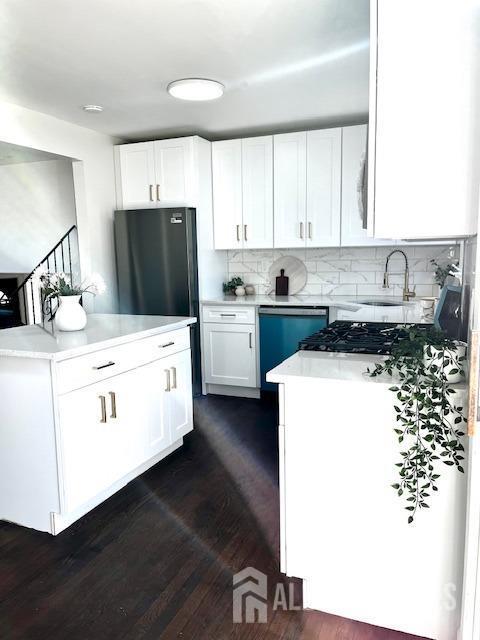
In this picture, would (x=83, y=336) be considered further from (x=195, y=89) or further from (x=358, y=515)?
(x=195, y=89)

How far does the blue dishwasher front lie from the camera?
4105 mm

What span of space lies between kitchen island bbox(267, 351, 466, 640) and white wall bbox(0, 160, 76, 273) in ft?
16.5

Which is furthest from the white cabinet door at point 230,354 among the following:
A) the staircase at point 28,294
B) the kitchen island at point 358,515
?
the kitchen island at point 358,515

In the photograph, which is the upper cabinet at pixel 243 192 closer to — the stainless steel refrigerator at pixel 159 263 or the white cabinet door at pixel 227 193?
the white cabinet door at pixel 227 193

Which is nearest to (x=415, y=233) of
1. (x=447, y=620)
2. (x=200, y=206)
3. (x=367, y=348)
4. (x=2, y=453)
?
(x=367, y=348)

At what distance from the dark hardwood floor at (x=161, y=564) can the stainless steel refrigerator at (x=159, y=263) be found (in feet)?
5.35

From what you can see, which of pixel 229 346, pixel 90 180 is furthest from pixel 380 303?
pixel 90 180

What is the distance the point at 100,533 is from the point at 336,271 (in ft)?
10.5

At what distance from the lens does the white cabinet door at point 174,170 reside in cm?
426

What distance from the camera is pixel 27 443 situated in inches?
90.2

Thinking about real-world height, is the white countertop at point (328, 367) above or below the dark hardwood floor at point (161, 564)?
above

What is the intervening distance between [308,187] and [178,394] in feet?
7.33

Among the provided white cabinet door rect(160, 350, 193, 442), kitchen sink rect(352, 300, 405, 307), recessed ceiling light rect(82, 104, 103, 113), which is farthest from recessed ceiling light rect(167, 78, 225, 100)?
kitchen sink rect(352, 300, 405, 307)

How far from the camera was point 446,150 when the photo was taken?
1.44 m
